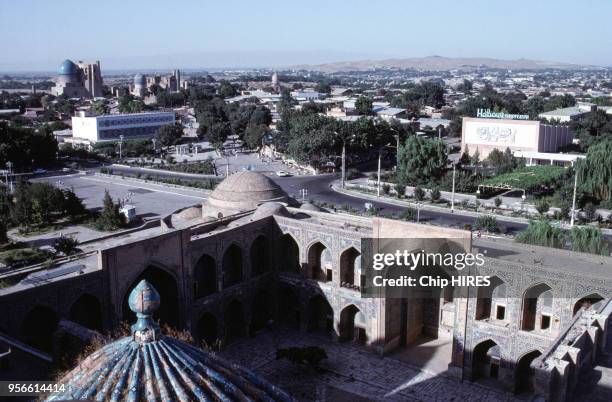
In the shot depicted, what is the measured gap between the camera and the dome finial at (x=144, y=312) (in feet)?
21.7

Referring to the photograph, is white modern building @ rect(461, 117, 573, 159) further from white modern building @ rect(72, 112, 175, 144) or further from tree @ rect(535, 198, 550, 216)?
white modern building @ rect(72, 112, 175, 144)

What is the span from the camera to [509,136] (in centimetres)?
6344

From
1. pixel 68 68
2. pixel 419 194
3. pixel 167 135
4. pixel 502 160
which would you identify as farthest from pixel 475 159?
pixel 68 68

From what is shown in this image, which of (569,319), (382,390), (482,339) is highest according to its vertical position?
(569,319)

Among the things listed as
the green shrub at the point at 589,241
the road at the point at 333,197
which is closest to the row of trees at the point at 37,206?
the road at the point at 333,197

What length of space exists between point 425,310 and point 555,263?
6295 millimetres

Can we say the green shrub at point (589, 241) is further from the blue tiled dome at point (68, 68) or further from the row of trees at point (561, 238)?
the blue tiled dome at point (68, 68)

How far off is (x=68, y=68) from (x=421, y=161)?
120 m

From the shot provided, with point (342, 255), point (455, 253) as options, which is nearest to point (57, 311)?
point (342, 255)

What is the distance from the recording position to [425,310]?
26531 mm

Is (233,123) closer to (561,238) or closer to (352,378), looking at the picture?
(561,238)

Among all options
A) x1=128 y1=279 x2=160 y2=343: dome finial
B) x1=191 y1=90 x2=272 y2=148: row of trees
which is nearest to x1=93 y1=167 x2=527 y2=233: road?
x1=191 y1=90 x2=272 y2=148: row of trees

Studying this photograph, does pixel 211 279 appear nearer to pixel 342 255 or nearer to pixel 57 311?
pixel 342 255

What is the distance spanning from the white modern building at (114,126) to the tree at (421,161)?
135 feet
